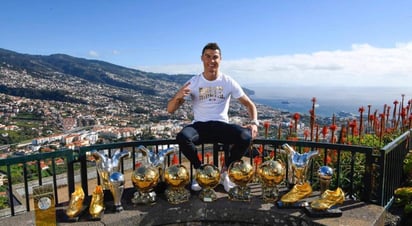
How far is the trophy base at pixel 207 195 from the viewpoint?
3.34 meters

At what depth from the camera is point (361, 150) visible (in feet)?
11.1

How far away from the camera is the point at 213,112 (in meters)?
3.86

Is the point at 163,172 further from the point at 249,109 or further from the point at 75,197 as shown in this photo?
the point at 249,109

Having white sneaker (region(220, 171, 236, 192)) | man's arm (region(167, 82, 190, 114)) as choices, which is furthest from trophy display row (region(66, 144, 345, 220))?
man's arm (region(167, 82, 190, 114))

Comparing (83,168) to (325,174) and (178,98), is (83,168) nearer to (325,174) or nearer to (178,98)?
(178,98)

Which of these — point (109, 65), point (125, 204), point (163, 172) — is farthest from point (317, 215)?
point (109, 65)

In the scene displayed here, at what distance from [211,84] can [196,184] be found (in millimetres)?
1327

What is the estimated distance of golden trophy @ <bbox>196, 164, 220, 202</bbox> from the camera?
130 inches

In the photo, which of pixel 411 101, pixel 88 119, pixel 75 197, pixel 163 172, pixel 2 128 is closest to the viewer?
pixel 75 197

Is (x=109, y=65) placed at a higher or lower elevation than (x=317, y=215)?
higher

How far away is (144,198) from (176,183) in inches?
16.0

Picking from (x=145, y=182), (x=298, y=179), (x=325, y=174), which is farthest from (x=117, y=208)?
(x=325, y=174)

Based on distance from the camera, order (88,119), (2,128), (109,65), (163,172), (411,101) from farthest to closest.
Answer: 1. (109,65)
2. (88,119)
3. (2,128)
4. (411,101)
5. (163,172)

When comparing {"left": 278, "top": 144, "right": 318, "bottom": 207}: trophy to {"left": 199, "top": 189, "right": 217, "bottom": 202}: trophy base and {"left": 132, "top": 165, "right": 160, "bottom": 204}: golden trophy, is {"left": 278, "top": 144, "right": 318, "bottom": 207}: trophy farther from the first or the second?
{"left": 132, "top": 165, "right": 160, "bottom": 204}: golden trophy
